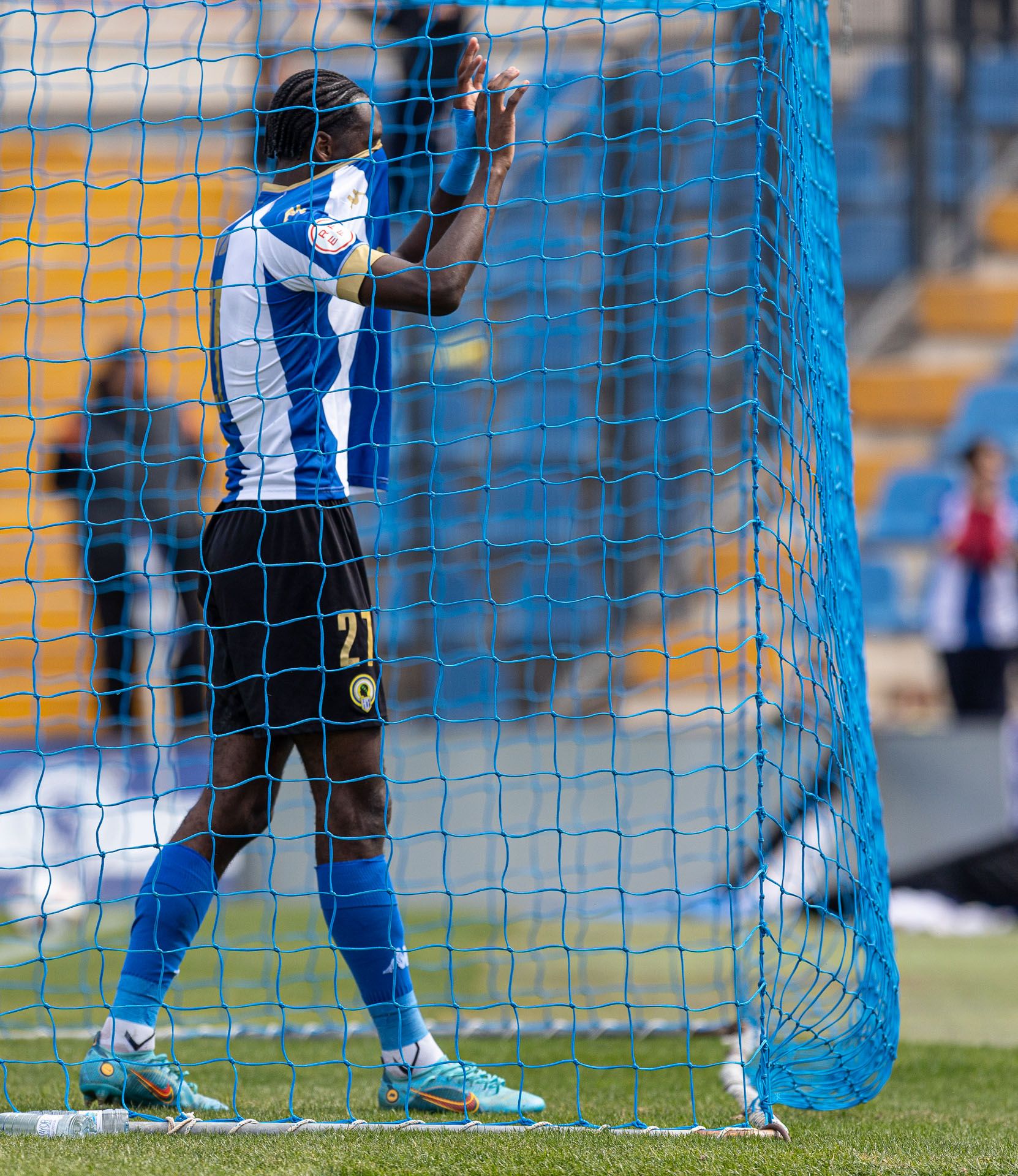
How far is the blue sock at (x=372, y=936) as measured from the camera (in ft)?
9.13

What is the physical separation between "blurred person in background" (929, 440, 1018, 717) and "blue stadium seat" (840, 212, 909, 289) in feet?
9.83

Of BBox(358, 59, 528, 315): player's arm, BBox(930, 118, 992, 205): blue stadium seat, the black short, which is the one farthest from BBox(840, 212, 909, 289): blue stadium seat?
the black short

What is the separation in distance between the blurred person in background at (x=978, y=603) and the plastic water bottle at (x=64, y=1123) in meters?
6.20

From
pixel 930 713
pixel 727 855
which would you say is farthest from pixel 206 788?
pixel 930 713

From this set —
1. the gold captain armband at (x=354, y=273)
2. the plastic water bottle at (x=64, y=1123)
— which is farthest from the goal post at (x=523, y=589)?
the gold captain armband at (x=354, y=273)

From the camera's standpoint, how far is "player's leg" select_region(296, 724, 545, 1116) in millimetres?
2783

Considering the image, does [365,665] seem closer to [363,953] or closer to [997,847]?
[363,953]

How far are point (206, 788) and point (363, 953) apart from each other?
0.43 metres

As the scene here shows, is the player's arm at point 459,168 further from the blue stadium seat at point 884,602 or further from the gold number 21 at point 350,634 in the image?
the blue stadium seat at point 884,602

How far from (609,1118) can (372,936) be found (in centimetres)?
55

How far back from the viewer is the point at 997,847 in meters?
6.91

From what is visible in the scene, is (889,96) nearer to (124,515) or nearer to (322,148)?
(124,515)

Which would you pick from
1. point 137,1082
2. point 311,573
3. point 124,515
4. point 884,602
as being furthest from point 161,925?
point 884,602

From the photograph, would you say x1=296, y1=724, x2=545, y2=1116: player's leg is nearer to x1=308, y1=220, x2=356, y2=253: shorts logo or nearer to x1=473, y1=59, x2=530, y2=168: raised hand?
x1=308, y1=220, x2=356, y2=253: shorts logo
